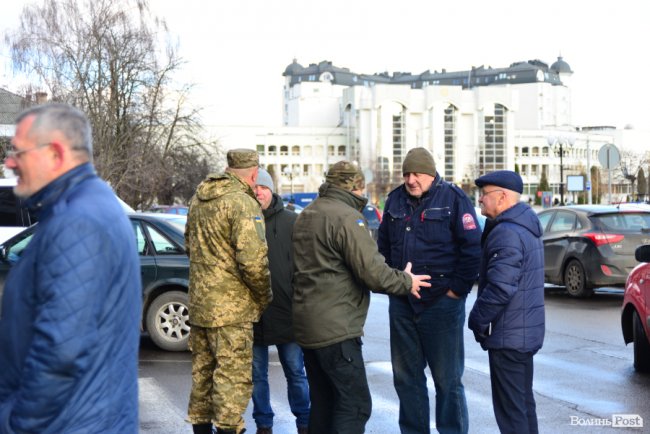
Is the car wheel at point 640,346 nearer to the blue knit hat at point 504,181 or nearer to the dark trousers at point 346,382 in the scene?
the blue knit hat at point 504,181

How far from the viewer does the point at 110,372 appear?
3.29m

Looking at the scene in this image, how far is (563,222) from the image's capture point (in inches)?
666

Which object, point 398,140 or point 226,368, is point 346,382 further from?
point 398,140

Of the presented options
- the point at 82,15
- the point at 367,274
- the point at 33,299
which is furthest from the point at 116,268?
the point at 82,15

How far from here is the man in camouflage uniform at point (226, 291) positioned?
232 inches

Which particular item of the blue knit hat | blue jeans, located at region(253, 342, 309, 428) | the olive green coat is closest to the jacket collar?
the olive green coat

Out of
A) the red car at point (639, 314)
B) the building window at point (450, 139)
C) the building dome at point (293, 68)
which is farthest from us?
the building dome at point (293, 68)

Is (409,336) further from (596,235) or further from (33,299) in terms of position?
(596,235)

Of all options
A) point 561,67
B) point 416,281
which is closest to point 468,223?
point 416,281

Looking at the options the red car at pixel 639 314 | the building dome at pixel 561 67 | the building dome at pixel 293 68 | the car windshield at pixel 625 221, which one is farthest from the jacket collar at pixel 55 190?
the building dome at pixel 561 67

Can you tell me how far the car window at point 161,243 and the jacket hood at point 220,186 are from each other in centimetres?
475

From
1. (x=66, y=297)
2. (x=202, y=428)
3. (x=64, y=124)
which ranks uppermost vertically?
(x=64, y=124)

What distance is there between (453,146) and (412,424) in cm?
13234

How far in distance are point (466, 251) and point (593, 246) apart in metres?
10.4
